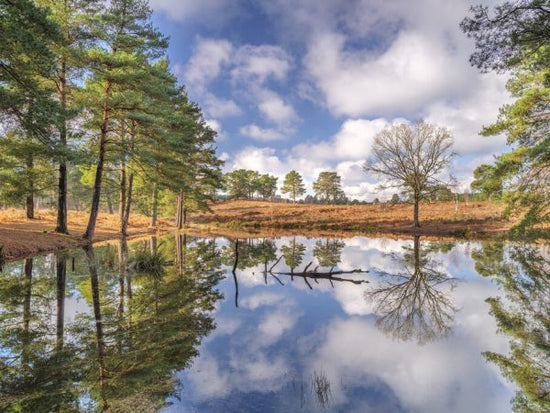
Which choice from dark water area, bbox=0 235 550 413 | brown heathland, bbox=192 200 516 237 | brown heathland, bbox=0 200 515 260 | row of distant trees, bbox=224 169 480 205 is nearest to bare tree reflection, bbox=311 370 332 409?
dark water area, bbox=0 235 550 413

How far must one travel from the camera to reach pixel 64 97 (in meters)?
18.7

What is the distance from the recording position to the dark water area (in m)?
4.46

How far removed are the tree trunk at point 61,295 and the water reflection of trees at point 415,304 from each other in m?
7.17

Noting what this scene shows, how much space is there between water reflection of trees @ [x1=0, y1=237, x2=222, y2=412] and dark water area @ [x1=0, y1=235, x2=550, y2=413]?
0.03 meters

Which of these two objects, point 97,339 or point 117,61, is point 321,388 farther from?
point 117,61

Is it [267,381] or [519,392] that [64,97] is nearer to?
[267,381]

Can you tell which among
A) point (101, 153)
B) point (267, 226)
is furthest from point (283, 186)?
point (101, 153)

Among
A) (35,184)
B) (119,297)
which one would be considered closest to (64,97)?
(35,184)

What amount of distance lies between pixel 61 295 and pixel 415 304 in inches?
416

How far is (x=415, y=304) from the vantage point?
943 cm

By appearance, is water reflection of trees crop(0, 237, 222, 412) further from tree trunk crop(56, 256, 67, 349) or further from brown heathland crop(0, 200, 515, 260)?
brown heathland crop(0, 200, 515, 260)

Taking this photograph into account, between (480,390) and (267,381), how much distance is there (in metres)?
3.48

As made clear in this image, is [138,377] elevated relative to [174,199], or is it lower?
lower

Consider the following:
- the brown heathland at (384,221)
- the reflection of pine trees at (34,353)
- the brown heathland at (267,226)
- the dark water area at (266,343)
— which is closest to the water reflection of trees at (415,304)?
the dark water area at (266,343)
